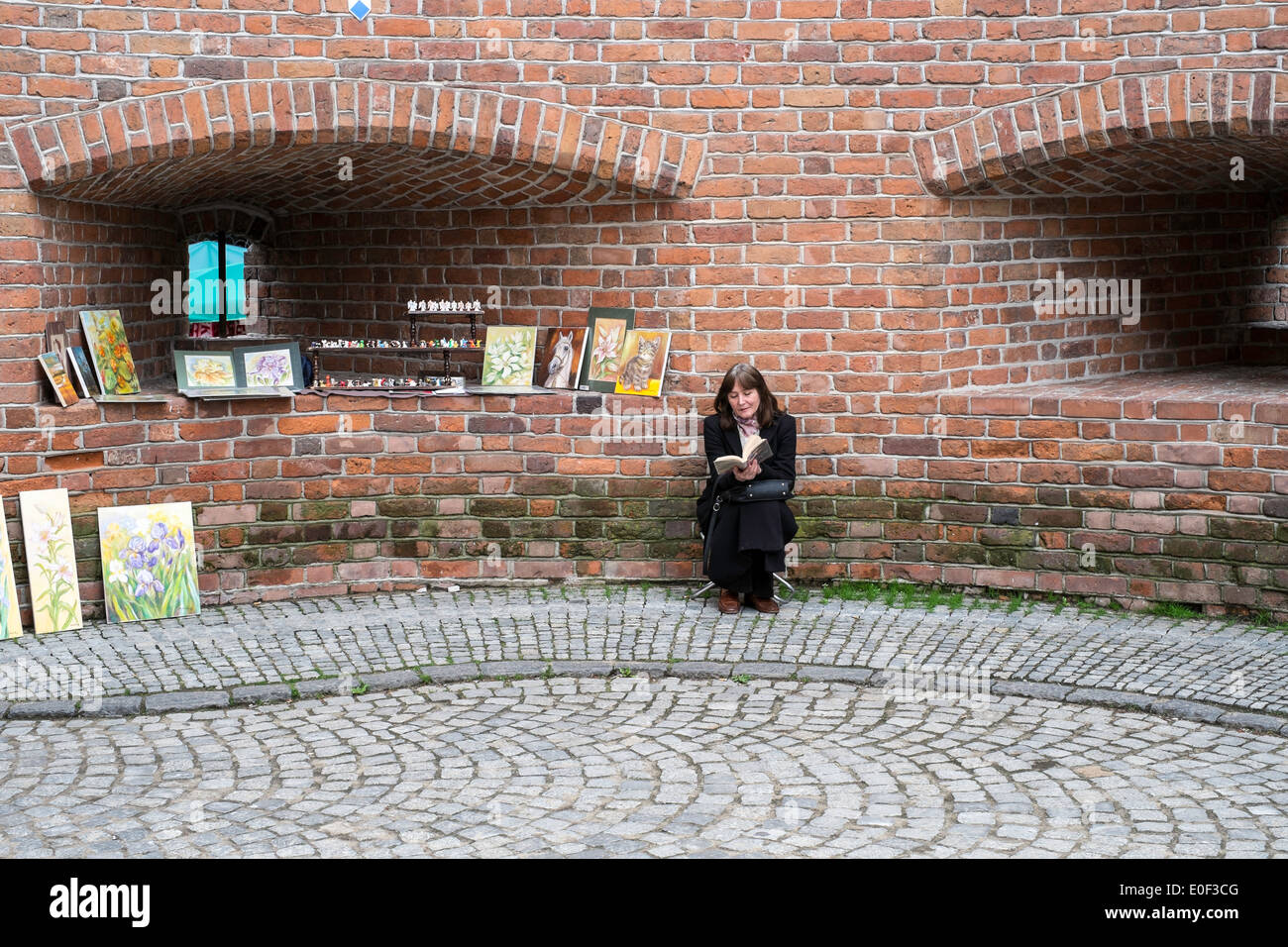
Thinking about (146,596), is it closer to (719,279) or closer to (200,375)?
(200,375)

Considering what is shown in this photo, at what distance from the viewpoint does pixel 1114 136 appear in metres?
8.07

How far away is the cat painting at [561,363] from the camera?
9102 mm

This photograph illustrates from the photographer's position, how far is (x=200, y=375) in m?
8.62

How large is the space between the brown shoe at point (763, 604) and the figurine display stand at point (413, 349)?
2.27 meters

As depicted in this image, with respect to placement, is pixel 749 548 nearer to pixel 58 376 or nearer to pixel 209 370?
pixel 209 370

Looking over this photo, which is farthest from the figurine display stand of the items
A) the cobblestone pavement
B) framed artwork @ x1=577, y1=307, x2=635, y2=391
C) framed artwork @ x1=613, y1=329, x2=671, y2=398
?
the cobblestone pavement

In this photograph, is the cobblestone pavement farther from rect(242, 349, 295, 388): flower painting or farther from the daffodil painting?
rect(242, 349, 295, 388): flower painting

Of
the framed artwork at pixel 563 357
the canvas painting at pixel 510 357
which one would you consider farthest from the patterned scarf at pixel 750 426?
the canvas painting at pixel 510 357

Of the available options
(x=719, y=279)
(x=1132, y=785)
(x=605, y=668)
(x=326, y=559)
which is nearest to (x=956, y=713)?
(x=1132, y=785)

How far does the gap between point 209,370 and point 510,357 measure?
A: 6.05 ft

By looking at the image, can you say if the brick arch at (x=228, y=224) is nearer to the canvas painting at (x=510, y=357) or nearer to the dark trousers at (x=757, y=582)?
the canvas painting at (x=510, y=357)

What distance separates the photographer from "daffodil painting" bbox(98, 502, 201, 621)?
815 centimetres

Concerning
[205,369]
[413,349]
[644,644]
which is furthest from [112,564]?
[644,644]

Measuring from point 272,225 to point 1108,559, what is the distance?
5.98 metres
